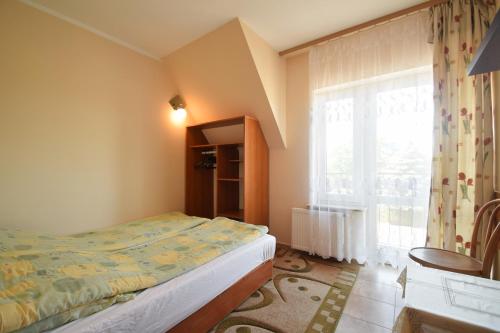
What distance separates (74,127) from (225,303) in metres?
2.36

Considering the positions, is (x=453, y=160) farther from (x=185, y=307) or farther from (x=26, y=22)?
(x=26, y=22)

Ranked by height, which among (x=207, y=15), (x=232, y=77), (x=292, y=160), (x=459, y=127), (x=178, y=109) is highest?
(x=207, y=15)

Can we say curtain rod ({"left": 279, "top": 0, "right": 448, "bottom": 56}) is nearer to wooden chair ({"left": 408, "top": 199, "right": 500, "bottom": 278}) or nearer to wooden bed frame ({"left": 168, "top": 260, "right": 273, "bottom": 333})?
wooden chair ({"left": 408, "top": 199, "right": 500, "bottom": 278})

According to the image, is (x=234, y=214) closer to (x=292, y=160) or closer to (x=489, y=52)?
(x=292, y=160)

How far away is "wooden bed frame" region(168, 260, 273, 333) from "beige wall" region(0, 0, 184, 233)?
5.97 feet

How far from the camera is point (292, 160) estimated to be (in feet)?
9.99

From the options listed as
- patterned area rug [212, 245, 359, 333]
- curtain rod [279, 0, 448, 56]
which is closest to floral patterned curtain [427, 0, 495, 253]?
curtain rod [279, 0, 448, 56]

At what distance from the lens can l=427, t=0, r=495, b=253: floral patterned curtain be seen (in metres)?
1.77

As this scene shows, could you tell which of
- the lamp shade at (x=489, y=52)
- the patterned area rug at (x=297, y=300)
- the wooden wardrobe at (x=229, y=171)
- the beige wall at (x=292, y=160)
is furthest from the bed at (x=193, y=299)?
the lamp shade at (x=489, y=52)

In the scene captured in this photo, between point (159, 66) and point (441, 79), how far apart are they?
130 inches

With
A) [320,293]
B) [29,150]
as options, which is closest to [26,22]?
[29,150]

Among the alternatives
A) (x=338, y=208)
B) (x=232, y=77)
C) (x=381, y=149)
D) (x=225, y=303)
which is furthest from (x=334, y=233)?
(x=232, y=77)

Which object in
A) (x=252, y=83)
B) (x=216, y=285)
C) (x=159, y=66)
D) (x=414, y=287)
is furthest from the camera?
(x=159, y=66)

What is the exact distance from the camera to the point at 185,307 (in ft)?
4.38
